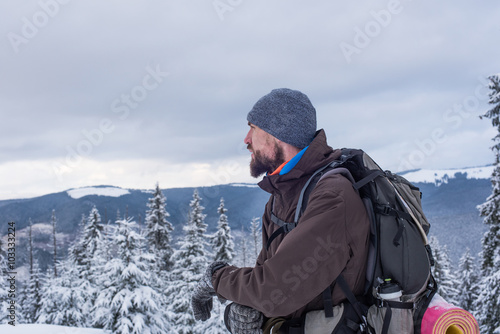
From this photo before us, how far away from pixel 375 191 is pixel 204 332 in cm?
2306

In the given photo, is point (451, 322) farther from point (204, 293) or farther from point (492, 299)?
point (492, 299)

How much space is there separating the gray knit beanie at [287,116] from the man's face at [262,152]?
3.4 inches

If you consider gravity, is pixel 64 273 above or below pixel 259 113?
below

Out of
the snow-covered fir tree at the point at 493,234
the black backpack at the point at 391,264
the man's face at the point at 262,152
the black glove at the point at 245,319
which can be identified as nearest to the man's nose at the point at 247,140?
the man's face at the point at 262,152

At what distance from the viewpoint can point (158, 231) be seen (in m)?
31.5

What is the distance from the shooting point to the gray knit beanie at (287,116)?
2.95 meters

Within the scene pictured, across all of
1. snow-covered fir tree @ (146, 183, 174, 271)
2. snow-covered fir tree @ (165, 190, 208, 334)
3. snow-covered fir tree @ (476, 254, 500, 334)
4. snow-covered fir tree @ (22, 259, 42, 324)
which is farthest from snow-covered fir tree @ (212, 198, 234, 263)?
snow-covered fir tree @ (22, 259, 42, 324)

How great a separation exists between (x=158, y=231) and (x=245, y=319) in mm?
30544

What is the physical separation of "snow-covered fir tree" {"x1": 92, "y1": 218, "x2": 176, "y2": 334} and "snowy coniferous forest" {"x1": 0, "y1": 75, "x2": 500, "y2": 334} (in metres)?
0.05

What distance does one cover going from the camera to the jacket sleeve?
2.16m

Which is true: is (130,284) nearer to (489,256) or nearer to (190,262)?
(190,262)

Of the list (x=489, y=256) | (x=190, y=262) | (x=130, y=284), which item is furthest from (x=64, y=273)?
(x=489, y=256)

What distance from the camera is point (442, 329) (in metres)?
2.21

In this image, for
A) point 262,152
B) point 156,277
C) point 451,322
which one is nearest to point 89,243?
point 156,277
